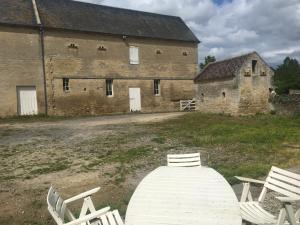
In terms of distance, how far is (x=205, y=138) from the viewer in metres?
12.8

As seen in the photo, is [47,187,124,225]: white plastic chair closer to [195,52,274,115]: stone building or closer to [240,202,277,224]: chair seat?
[240,202,277,224]: chair seat

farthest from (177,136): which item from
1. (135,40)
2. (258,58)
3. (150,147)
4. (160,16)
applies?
(160,16)

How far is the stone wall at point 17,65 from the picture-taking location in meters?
23.3

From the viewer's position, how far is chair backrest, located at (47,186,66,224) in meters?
3.44

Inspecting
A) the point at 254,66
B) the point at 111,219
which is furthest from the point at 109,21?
the point at 111,219

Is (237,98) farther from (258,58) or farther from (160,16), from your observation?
(160,16)

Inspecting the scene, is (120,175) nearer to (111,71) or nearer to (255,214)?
(255,214)

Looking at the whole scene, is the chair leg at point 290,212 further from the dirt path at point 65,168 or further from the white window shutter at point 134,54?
the white window shutter at point 134,54

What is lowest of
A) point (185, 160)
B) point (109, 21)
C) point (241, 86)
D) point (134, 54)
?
point (185, 160)

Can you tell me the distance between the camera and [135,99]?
29375mm

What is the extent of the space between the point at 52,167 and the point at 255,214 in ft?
19.6

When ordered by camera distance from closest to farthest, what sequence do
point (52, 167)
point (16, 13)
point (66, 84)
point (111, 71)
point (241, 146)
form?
point (52, 167) → point (241, 146) → point (16, 13) → point (66, 84) → point (111, 71)

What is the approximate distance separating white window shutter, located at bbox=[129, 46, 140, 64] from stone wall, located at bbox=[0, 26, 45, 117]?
7790 mm

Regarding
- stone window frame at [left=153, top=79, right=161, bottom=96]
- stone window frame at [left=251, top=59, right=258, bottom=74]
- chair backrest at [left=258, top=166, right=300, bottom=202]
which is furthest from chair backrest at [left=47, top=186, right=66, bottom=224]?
stone window frame at [left=153, top=79, right=161, bottom=96]
